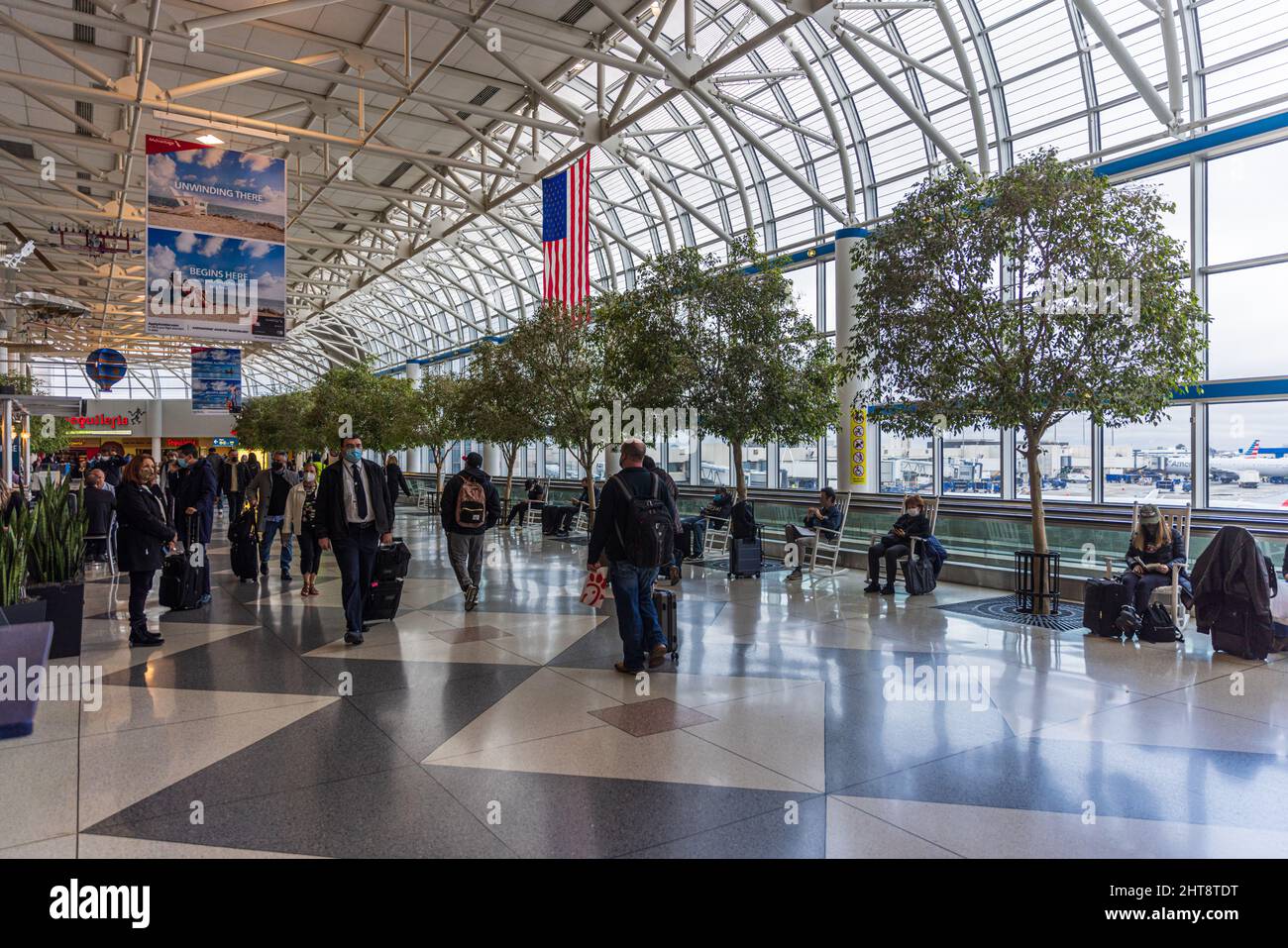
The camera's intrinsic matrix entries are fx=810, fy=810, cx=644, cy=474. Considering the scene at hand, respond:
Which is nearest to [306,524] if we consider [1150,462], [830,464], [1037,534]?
[1037,534]

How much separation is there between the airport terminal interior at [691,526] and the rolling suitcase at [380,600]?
0.10 metres

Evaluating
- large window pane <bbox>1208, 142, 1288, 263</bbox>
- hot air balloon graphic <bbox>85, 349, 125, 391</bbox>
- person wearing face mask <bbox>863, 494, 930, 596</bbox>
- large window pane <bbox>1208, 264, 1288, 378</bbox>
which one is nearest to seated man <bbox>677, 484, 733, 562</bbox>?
person wearing face mask <bbox>863, 494, 930, 596</bbox>

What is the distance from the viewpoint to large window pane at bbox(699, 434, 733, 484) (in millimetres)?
25141

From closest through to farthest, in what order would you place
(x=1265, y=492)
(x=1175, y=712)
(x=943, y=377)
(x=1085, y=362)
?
(x=1175, y=712)
(x=1085, y=362)
(x=943, y=377)
(x=1265, y=492)

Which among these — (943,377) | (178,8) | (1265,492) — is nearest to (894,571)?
(943,377)

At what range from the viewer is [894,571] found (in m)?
10.5

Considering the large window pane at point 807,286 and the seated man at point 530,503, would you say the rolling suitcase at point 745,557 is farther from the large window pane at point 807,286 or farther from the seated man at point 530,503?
the seated man at point 530,503

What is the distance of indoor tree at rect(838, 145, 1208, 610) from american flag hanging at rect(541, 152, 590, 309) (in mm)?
9459

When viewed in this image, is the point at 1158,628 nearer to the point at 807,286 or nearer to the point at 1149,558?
the point at 1149,558

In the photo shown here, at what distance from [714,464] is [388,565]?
17.7 m

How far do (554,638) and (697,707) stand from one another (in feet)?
8.37

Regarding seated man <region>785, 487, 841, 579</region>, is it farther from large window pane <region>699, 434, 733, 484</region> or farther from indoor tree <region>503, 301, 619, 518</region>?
large window pane <region>699, 434, 733, 484</region>

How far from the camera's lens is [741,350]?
11.8 m
